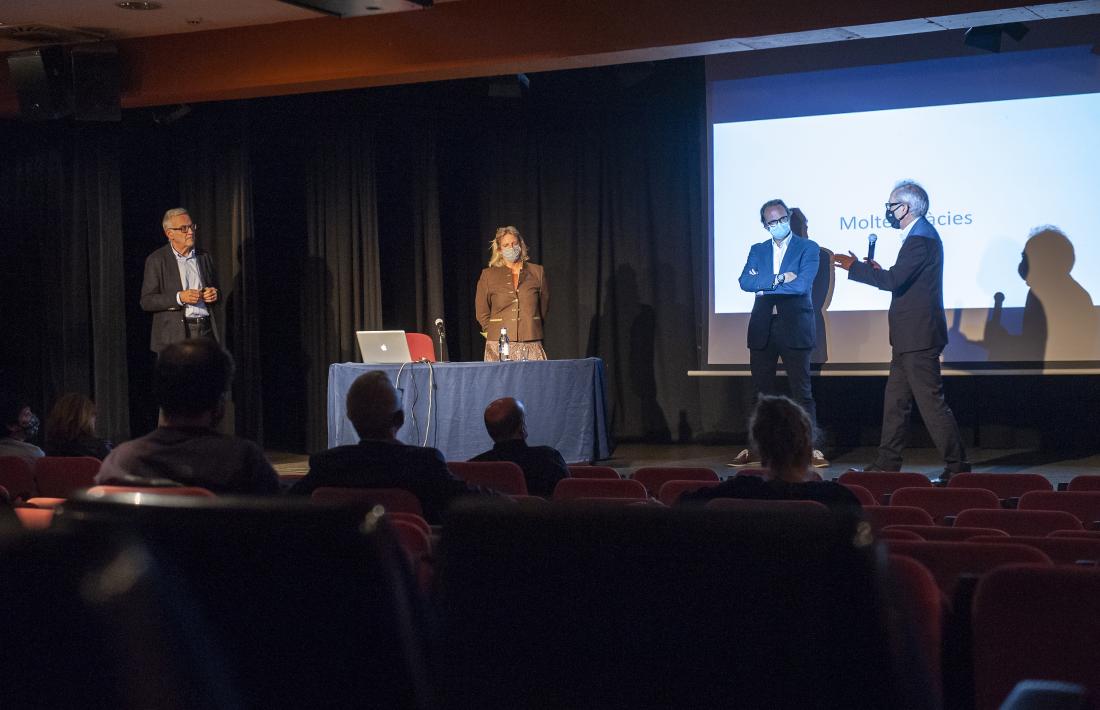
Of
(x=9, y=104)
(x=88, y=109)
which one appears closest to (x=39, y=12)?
(x=88, y=109)

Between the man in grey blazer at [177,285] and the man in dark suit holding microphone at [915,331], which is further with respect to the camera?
the man in grey blazer at [177,285]

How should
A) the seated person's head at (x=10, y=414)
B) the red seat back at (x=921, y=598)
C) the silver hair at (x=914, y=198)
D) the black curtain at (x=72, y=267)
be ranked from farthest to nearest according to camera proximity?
1. the black curtain at (x=72, y=267)
2. the silver hair at (x=914, y=198)
3. the seated person's head at (x=10, y=414)
4. the red seat back at (x=921, y=598)

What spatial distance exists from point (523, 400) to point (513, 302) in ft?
3.01

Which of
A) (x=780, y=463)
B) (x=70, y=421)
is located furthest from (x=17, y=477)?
(x=780, y=463)

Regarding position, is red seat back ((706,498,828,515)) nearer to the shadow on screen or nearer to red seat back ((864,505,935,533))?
red seat back ((864,505,935,533))

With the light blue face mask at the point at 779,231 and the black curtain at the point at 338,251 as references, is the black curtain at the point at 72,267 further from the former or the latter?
the light blue face mask at the point at 779,231

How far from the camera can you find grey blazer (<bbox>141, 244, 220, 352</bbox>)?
25.8ft

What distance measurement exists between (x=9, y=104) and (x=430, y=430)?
384 centimetres

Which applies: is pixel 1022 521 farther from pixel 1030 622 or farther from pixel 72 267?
pixel 72 267

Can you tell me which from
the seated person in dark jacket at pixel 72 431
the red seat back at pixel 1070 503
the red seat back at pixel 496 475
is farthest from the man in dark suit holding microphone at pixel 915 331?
the seated person in dark jacket at pixel 72 431

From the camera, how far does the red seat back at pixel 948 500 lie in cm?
347

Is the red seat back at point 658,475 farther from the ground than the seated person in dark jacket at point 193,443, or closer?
closer

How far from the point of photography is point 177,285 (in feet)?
25.9

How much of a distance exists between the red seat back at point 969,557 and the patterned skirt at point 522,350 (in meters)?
6.09
